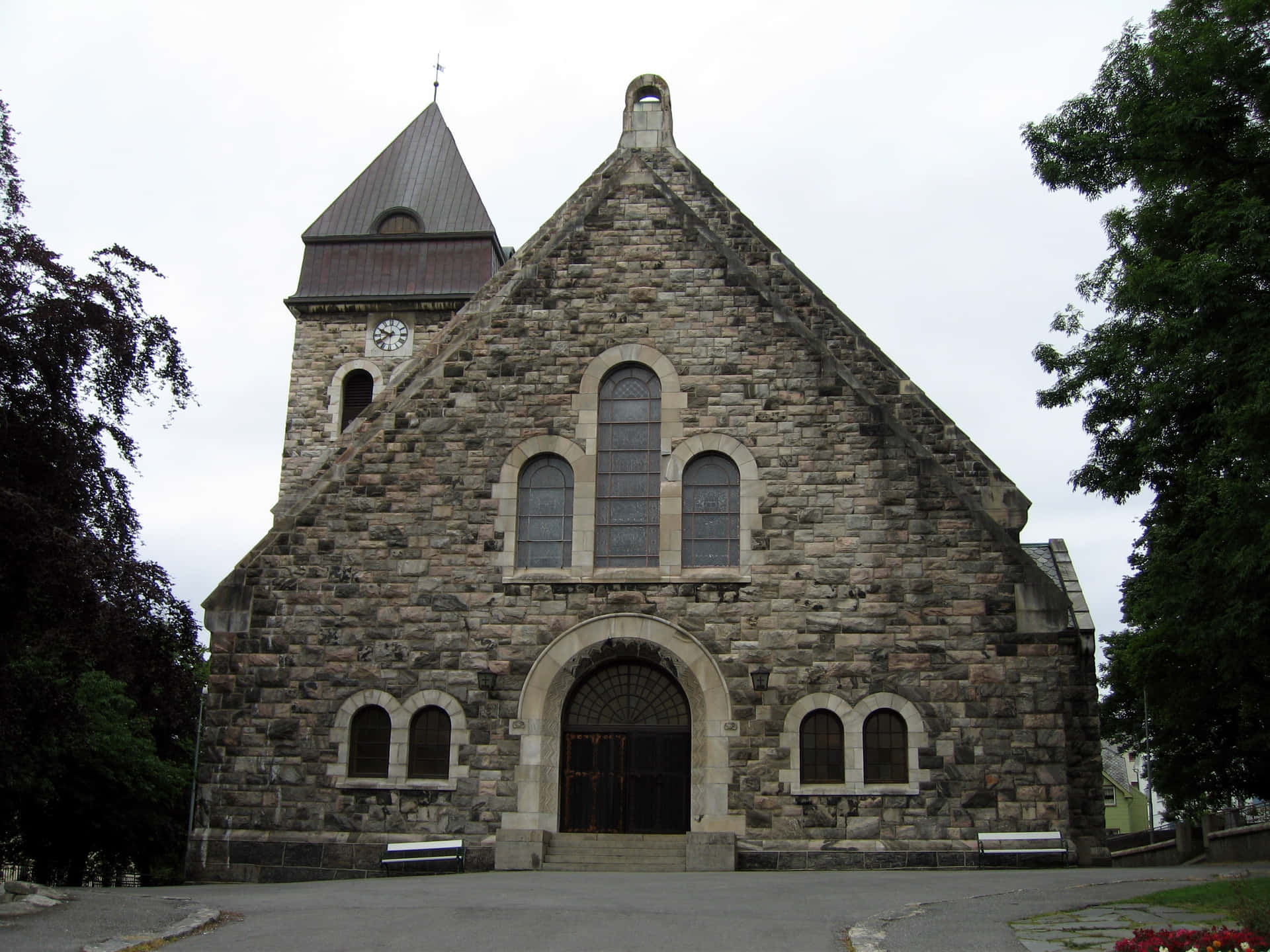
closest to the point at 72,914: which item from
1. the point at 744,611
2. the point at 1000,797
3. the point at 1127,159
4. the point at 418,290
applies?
the point at 744,611

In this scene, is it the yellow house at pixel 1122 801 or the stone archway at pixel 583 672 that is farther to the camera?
the yellow house at pixel 1122 801

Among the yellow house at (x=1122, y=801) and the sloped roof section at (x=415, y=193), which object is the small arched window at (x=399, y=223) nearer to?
the sloped roof section at (x=415, y=193)

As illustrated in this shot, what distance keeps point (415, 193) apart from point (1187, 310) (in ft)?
71.0

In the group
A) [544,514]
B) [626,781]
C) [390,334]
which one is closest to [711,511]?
[544,514]

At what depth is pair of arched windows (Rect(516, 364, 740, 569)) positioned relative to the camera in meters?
18.1

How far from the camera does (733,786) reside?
1691 centimetres

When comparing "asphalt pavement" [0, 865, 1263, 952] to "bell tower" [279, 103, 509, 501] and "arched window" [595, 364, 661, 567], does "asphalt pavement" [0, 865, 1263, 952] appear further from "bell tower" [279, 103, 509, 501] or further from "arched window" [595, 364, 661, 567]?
"bell tower" [279, 103, 509, 501]

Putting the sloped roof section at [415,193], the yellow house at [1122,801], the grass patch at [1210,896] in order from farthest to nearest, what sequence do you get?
the yellow house at [1122,801], the sloped roof section at [415,193], the grass patch at [1210,896]

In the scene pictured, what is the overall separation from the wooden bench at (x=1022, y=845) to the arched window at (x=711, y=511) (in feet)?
16.1

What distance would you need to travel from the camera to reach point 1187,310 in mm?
13875

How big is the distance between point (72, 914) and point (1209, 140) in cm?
1384

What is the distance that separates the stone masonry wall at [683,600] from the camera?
16.8 m

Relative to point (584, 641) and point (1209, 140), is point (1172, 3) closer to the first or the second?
point (1209, 140)

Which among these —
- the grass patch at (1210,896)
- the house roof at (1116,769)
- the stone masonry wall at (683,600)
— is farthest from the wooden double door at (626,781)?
the house roof at (1116,769)
